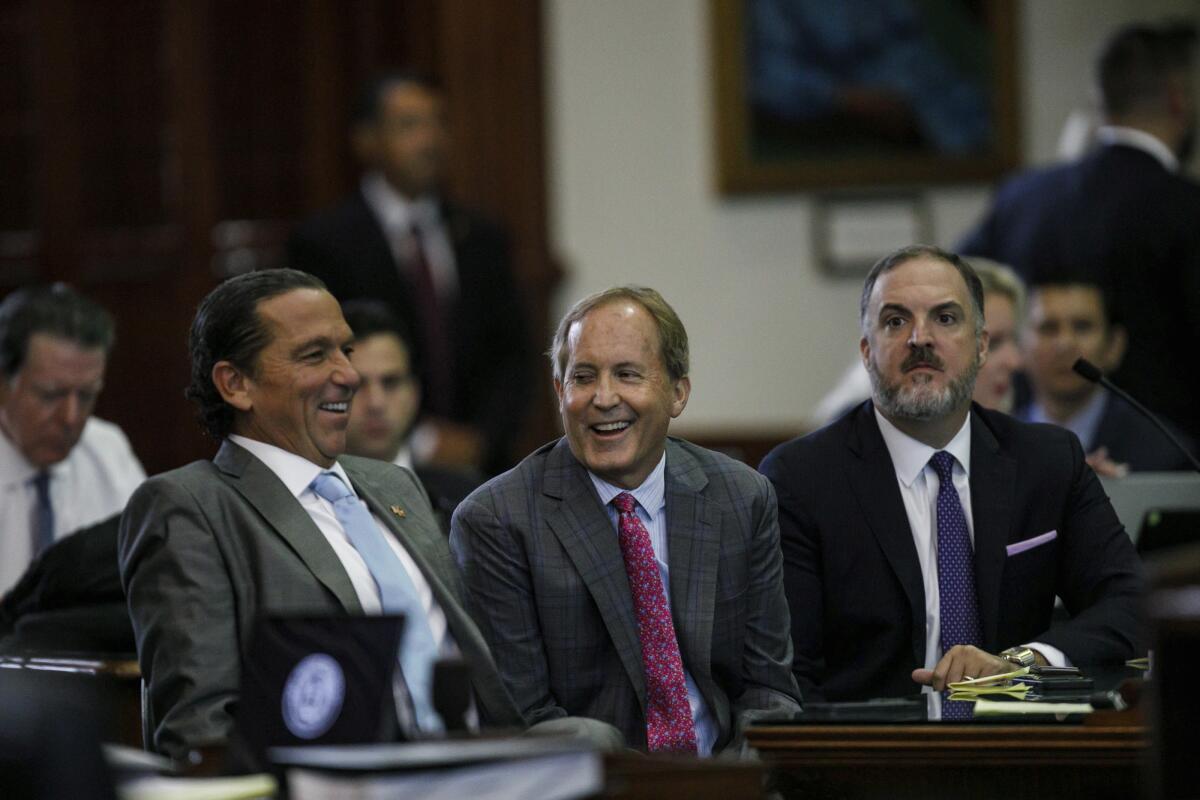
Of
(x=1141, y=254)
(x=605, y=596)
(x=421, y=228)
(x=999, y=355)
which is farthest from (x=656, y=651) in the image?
(x=421, y=228)

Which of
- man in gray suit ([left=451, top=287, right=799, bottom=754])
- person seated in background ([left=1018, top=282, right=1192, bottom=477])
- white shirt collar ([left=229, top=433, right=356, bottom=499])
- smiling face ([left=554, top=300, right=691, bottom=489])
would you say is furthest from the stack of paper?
person seated in background ([left=1018, top=282, right=1192, bottom=477])

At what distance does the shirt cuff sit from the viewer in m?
3.17

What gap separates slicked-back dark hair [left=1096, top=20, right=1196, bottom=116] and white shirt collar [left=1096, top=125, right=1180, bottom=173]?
0.20ft

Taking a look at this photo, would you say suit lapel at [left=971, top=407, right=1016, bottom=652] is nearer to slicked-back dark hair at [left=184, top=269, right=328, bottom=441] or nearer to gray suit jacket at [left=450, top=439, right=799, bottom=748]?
gray suit jacket at [left=450, top=439, right=799, bottom=748]

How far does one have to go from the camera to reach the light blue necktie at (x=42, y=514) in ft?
14.0

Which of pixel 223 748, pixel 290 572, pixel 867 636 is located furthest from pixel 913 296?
pixel 223 748

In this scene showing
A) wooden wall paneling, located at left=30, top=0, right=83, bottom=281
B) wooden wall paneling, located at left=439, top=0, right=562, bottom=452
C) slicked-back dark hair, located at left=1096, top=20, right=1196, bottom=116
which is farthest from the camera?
wooden wall paneling, located at left=30, top=0, right=83, bottom=281

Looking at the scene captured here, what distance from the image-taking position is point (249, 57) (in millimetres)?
7453

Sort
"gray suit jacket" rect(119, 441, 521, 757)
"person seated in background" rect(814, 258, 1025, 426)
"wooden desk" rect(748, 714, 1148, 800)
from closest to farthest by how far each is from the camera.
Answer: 1. "wooden desk" rect(748, 714, 1148, 800)
2. "gray suit jacket" rect(119, 441, 521, 757)
3. "person seated in background" rect(814, 258, 1025, 426)

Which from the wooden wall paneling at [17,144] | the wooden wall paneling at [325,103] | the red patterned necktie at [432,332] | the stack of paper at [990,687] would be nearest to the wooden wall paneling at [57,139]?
the wooden wall paneling at [17,144]

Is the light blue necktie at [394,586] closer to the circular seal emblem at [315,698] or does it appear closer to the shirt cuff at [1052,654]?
the circular seal emblem at [315,698]

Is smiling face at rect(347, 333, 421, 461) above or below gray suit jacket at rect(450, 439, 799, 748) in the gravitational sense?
above

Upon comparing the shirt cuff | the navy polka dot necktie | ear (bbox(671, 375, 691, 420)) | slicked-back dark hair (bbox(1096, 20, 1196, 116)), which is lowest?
the shirt cuff

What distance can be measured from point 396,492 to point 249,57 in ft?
14.8
